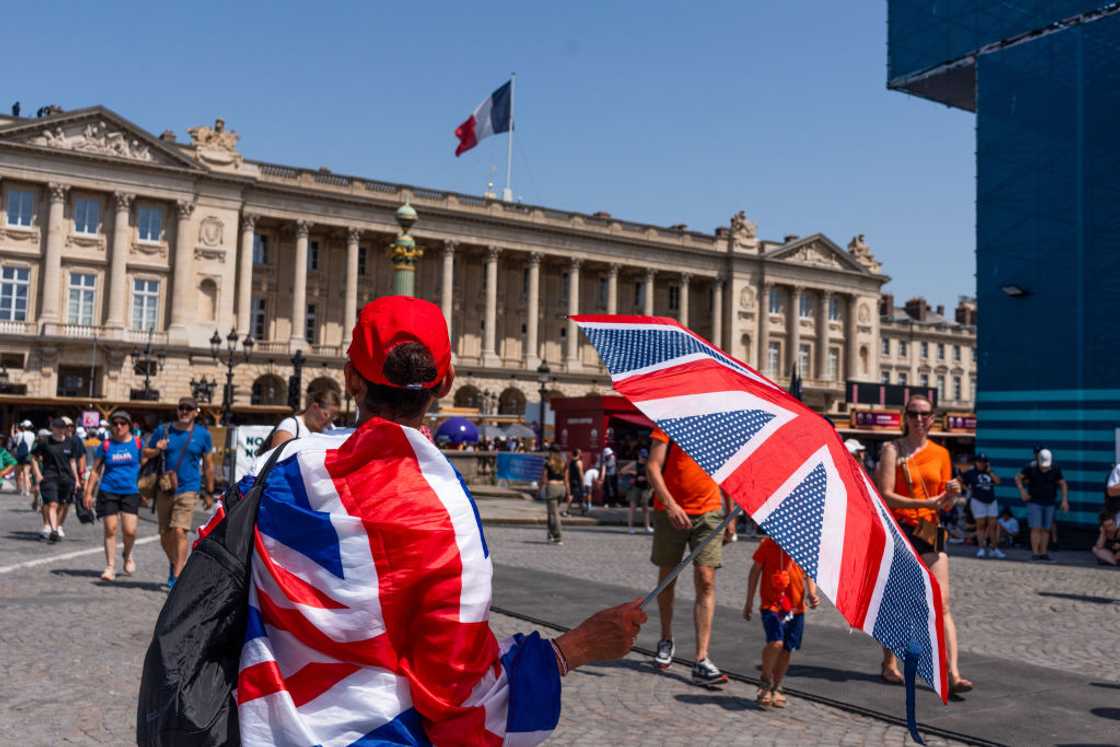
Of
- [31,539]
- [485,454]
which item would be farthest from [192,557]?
[485,454]

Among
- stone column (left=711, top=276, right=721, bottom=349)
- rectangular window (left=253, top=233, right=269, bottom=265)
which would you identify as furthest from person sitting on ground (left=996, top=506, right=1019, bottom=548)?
stone column (left=711, top=276, right=721, bottom=349)

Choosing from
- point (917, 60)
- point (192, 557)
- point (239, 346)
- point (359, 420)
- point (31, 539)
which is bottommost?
point (31, 539)

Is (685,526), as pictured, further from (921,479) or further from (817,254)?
(817,254)

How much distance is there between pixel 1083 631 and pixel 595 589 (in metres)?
4.77

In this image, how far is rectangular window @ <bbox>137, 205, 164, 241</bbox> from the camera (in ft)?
185

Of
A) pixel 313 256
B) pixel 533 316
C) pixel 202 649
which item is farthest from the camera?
pixel 533 316

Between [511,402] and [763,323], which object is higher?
[763,323]

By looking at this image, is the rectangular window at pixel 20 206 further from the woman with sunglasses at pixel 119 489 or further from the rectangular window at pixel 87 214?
the woman with sunglasses at pixel 119 489

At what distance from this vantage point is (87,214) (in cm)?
5509

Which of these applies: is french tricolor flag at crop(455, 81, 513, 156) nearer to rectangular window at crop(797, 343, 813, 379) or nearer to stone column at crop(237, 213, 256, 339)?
stone column at crop(237, 213, 256, 339)

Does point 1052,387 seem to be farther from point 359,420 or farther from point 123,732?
point 359,420

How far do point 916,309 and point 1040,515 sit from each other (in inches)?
3307

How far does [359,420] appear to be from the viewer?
2176 mm

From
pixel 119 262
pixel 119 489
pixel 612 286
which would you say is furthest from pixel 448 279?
pixel 119 489
